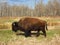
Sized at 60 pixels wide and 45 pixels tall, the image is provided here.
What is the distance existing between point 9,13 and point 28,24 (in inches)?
2156

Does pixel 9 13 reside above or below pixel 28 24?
below

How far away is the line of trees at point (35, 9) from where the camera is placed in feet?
216

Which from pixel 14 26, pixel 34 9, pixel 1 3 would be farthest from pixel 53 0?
pixel 14 26

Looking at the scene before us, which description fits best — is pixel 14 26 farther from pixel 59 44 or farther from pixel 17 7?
pixel 17 7

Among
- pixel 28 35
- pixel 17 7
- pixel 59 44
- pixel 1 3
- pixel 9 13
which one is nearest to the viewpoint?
pixel 59 44

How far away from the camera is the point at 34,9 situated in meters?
69.0

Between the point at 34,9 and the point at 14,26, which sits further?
the point at 34,9

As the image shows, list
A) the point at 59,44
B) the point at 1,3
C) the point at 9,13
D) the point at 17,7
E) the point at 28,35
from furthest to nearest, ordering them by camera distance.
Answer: the point at 17,7 < the point at 9,13 < the point at 1,3 < the point at 28,35 < the point at 59,44

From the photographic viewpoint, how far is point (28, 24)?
13711 millimetres

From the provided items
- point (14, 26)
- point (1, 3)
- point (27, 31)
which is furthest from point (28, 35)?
point (1, 3)

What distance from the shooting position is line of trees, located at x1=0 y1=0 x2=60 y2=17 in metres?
65.8

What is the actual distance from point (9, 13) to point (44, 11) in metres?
10.8

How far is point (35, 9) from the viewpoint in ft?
223

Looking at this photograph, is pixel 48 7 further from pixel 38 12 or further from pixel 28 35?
pixel 28 35
